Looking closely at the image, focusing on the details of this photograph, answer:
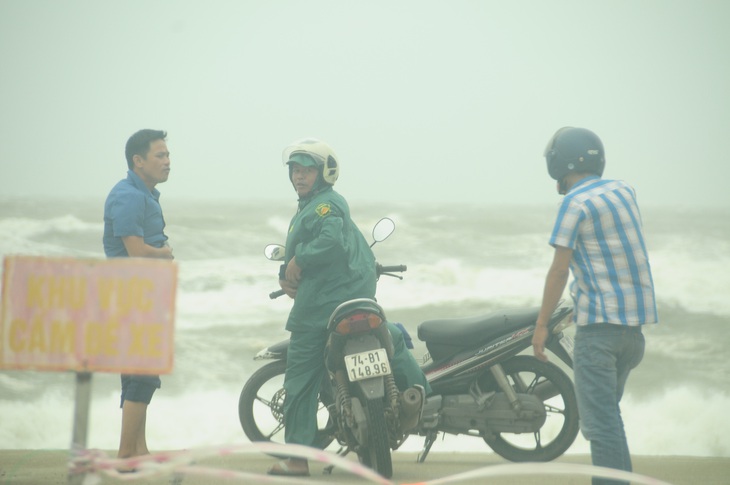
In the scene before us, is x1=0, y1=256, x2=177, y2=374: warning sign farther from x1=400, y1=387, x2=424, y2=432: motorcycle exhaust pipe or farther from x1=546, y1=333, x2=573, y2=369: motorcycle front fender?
x1=546, y1=333, x2=573, y2=369: motorcycle front fender

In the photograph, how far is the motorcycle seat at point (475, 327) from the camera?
6.14 metres

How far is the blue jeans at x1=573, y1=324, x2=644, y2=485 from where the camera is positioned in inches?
158

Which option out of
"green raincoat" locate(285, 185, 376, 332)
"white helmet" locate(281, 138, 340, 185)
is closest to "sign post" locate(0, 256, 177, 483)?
"green raincoat" locate(285, 185, 376, 332)

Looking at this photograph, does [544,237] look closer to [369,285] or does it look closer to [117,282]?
[369,285]

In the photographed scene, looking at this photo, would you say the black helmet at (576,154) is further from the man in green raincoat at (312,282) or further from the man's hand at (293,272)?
the man's hand at (293,272)

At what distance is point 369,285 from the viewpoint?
564 centimetres

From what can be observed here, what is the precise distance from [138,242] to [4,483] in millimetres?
1316

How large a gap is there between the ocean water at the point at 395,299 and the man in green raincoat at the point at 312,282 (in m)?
2.82

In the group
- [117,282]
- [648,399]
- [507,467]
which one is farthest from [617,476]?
[648,399]

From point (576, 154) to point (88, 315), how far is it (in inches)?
86.0

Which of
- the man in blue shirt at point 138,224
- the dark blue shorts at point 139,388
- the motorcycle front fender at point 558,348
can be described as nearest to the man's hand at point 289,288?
the man in blue shirt at point 138,224

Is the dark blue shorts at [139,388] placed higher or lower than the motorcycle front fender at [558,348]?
lower

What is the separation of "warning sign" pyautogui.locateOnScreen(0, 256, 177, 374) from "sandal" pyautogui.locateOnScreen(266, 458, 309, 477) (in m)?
2.68

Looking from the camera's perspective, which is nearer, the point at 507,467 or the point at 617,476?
the point at 507,467
